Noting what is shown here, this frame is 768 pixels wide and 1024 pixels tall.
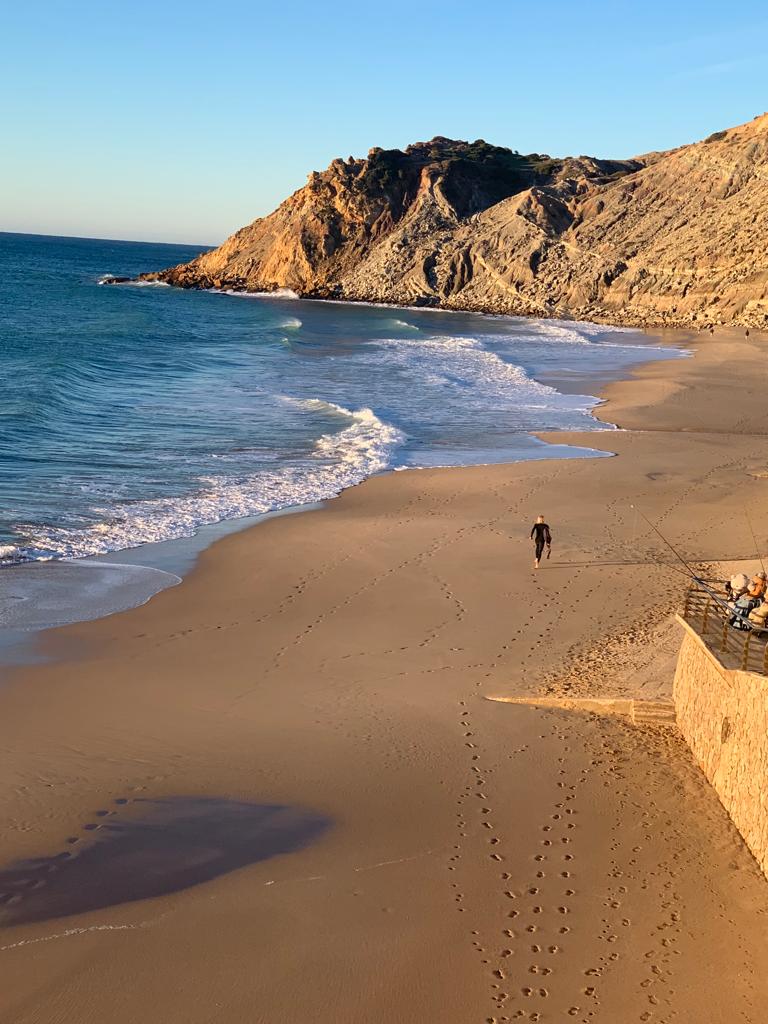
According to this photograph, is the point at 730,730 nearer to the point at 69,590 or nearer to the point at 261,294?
the point at 69,590

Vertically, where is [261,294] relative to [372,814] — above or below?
above

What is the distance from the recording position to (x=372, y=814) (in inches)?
355

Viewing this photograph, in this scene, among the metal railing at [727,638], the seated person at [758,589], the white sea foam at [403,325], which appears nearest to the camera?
the metal railing at [727,638]

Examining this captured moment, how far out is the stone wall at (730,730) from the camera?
8375 millimetres

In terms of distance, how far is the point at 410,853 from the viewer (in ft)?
27.6

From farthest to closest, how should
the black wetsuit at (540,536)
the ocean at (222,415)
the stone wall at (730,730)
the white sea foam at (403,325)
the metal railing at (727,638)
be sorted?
the white sea foam at (403,325), the ocean at (222,415), the black wetsuit at (540,536), the metal railing at (727,638), the stone wall at (730,730)

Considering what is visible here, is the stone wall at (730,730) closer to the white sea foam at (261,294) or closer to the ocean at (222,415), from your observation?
the ocean at (222,415)

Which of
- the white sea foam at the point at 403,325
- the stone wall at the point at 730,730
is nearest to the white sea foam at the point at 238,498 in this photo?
the stone wall at the point at 730,730

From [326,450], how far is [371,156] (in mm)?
84141

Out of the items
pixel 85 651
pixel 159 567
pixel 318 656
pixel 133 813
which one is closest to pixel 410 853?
pixel 133 813

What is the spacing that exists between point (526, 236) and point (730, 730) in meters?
83.7

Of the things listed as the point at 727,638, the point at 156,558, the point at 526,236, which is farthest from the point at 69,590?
the point at 526,236

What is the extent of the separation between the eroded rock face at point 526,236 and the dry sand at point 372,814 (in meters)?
56.6

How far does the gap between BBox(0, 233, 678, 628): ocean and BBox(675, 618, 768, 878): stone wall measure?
8.14 metres
